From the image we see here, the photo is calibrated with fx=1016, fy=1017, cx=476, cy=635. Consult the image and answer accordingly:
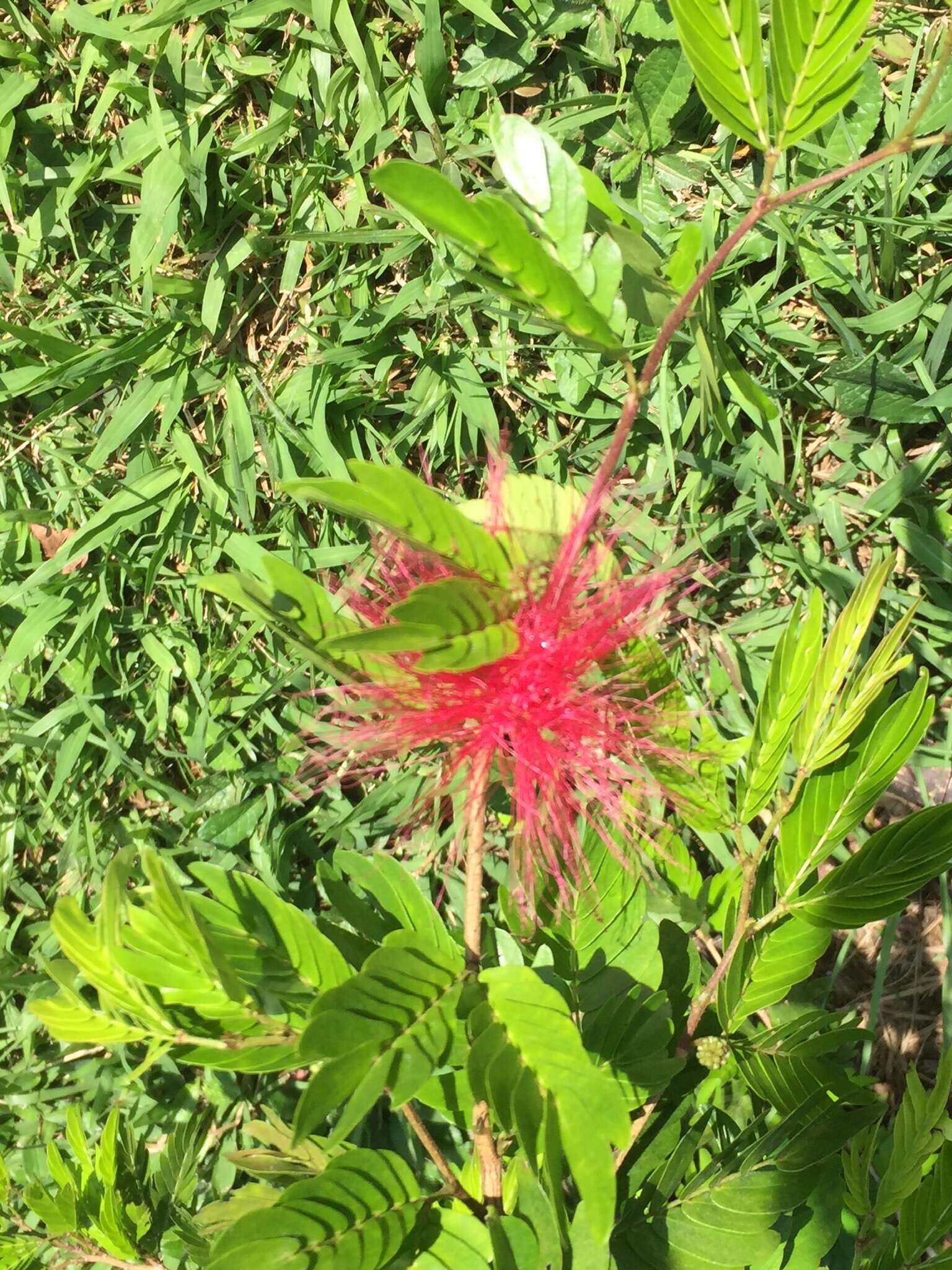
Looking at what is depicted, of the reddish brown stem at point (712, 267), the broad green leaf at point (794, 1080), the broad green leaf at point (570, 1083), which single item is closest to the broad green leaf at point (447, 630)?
the reddish brown stem at point (712, 267)

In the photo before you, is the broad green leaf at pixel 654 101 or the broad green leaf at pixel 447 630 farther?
the broad green leaf at pixel 654 101

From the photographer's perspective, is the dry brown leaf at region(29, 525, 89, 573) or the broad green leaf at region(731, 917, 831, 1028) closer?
the broad green leaf at region(731, 917, 831, 1028)

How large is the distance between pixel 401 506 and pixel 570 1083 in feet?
1.23

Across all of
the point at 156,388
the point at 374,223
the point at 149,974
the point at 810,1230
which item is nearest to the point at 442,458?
the point at 374,223

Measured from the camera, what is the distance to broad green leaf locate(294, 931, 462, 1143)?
610 mm

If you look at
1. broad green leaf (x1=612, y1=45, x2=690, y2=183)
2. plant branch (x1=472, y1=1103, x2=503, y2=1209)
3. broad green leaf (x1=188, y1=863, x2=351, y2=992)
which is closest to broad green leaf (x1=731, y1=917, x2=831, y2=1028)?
plant branch (x1=472, y1=1103, x2=503, y2=1209)

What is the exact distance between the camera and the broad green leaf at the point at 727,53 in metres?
0.60

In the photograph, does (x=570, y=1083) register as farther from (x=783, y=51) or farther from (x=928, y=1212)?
(x=783, y=51)

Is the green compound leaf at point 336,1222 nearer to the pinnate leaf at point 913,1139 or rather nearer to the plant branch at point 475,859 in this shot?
the plant branch at point 475,859

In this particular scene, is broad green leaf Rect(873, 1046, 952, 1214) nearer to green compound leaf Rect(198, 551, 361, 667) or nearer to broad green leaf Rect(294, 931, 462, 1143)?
broad green leaf Rect(294, 931, 462, 1143)

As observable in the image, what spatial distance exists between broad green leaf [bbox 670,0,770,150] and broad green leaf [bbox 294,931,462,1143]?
0.60 metres

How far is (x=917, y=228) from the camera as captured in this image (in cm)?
134

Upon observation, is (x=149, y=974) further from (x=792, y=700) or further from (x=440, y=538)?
(x=792, y=700)

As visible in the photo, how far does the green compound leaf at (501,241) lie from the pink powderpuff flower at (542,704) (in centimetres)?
20
